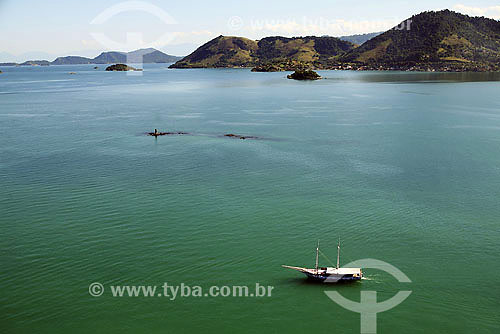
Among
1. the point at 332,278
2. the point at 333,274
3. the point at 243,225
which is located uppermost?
the point at 243,225

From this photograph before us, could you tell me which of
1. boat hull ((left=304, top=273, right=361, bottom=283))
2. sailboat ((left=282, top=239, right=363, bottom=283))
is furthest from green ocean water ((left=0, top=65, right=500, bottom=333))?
sailboat ((left=282, top=239, right=363, bottom=283))

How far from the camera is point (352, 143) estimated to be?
8231 cm

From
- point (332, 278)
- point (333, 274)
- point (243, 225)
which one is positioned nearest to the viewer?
point (333, 274)

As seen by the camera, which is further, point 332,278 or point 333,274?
point 332,278

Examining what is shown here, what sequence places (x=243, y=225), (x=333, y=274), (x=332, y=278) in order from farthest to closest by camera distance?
(x=243, y=225) < (x=332, y=278) < (x=333, y=274)

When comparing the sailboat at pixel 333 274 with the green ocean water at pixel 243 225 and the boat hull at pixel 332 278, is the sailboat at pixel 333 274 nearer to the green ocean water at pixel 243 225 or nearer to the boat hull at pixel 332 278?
the boat hull at pixel 332 278

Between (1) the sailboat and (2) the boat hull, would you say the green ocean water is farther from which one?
(1) the sailboat

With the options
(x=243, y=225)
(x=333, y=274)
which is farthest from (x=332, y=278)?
(x=243, y=225)

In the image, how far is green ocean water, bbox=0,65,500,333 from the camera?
29.6m

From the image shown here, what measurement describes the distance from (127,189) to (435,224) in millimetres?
40714

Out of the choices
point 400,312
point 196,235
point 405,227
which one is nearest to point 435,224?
point 405,227

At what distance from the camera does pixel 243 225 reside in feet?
142

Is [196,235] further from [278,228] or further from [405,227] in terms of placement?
[405,227]

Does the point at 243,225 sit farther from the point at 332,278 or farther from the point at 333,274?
the point at 333,274
